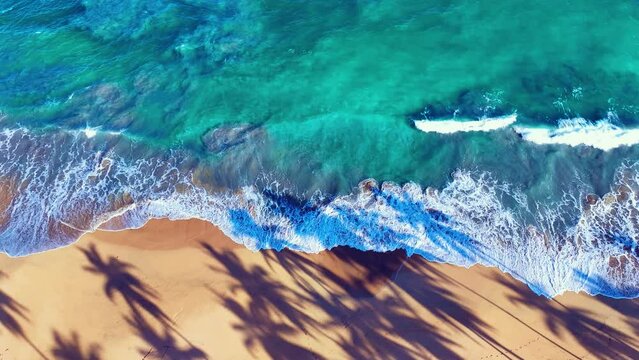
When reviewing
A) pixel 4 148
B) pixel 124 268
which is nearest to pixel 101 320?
pixel 124 268

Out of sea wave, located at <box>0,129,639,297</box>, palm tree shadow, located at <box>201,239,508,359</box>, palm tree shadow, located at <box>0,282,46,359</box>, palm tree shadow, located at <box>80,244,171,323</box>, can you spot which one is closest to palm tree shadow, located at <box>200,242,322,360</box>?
palm tree shadow, located at <box>201,239,508,359</box>

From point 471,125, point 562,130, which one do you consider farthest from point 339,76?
point 562,130

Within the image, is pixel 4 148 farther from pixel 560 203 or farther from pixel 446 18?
pixel 560 203

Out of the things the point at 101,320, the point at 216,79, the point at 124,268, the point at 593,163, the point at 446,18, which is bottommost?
the point at 101,320

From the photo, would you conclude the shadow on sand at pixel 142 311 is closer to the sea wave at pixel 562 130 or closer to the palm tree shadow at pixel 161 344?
the palm tree shadow at pixel 161 344

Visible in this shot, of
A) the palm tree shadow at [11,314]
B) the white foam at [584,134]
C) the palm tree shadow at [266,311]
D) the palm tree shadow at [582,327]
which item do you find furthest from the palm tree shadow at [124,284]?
the white foam at [584,134]
